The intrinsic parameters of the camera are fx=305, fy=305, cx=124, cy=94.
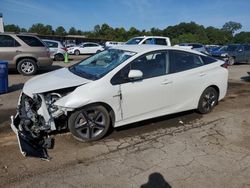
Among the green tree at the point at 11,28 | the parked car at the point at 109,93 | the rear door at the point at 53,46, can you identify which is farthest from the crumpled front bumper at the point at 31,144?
the green tree at the point at 11,28

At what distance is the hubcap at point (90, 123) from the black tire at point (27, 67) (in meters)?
8.56

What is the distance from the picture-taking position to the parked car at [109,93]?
16.2ft

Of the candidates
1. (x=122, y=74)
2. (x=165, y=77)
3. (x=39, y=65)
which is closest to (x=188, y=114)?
(x=165, y=77)

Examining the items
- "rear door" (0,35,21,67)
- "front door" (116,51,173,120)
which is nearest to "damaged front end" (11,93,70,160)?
"front door" (116,51,173,120)

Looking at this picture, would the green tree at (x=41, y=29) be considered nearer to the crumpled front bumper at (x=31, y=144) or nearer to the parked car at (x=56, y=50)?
the parked car at (x=56, y=50)

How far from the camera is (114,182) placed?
3.97m

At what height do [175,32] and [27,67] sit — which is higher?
[175,32]

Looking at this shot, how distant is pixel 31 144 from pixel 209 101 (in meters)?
4.21

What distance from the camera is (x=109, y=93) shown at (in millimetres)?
5223

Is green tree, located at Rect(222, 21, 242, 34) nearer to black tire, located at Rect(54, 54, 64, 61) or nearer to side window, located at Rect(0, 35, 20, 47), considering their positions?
black tire, located at Rect(54, 54, 64, 61)

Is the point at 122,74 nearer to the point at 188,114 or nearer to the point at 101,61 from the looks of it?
the point at 101,61

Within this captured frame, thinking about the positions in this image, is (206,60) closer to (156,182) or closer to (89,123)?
(89,123)

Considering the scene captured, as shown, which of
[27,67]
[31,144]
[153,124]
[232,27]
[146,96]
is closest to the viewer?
[31,144]

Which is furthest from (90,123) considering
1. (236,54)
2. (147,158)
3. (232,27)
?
(232,27)
